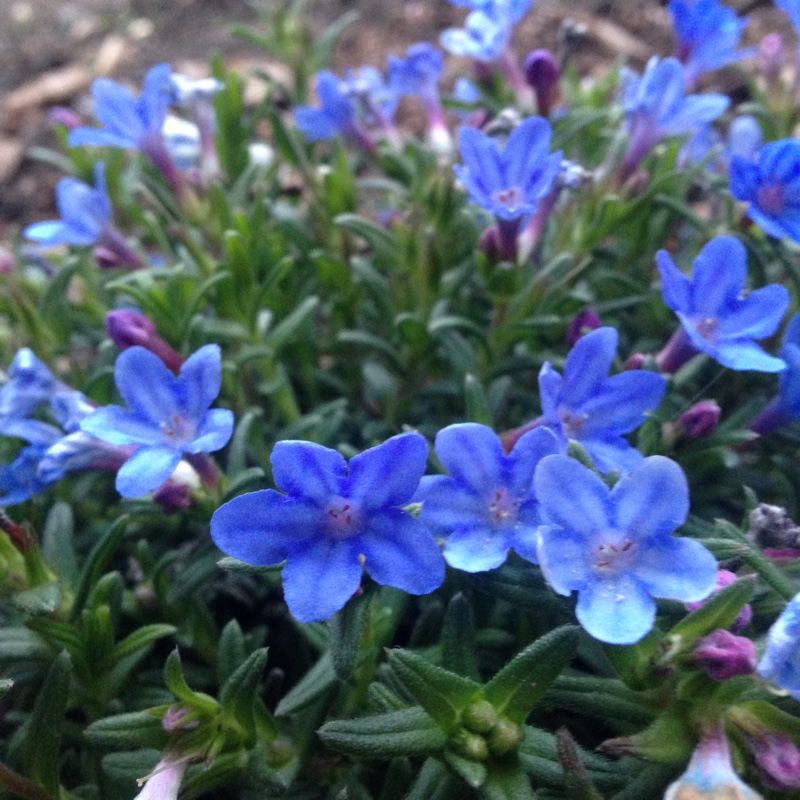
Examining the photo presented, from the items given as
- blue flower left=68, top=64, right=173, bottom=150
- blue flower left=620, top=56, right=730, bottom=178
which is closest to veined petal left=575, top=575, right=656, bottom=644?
blue flower left=620, top=56, right=730, bottom=178

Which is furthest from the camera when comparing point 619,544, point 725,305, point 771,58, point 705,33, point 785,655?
point 771,58

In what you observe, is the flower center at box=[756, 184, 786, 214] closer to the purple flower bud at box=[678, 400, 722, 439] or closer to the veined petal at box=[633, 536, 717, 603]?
the purple flower bud at box=[678, 400, 722, 439]

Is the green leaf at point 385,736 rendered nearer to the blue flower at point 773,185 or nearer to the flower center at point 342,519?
the flower center at point 342,519

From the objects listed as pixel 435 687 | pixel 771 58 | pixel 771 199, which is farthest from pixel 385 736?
pixel 771 58

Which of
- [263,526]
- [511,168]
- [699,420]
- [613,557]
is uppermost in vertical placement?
[511,168]

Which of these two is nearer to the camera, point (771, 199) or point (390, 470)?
point (390, 470)

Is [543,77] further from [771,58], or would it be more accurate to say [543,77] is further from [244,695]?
[244,695]
